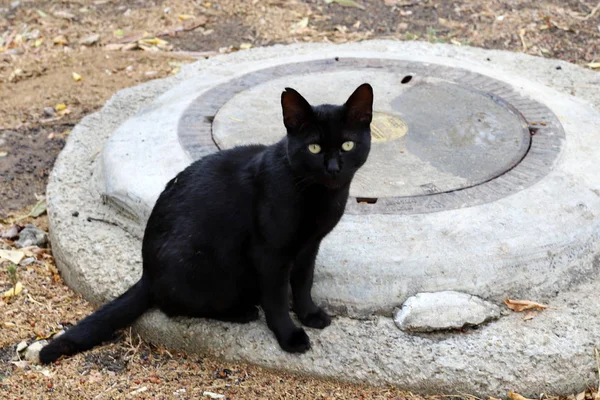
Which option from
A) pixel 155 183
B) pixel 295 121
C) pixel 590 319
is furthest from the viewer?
pixel 155 183

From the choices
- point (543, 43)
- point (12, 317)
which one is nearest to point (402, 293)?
point (12, 317)

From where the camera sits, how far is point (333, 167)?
2.48m

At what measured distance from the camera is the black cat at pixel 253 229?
8.29ft

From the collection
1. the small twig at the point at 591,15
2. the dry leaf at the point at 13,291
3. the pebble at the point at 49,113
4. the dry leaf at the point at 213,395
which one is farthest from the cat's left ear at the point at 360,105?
the small twig at the point at 591,15

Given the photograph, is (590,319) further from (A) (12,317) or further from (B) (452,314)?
(A) (12,317)

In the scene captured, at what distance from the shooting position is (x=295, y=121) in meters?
2.52

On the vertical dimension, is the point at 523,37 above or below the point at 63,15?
below

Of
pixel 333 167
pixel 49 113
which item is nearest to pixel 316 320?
pixel 333 167

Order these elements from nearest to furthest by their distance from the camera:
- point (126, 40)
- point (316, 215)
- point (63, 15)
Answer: point (316, 215), point (126, 40), point (63, 15)

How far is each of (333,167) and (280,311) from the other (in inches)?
26.5

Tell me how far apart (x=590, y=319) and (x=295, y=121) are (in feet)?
4.93

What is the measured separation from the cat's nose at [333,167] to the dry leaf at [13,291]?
69.6 inches

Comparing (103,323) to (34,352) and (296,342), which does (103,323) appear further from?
(296,342)

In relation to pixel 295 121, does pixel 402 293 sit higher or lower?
lower
